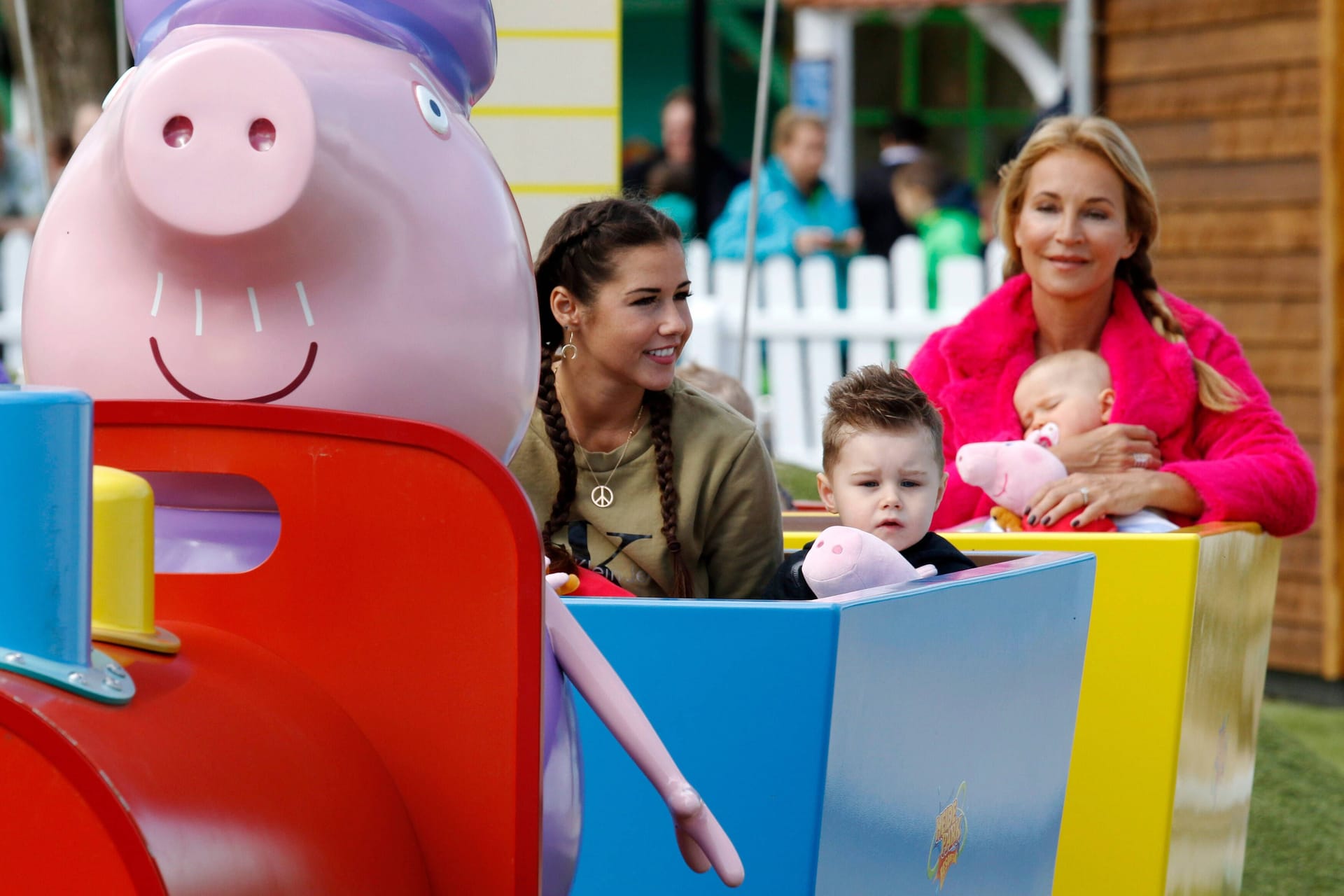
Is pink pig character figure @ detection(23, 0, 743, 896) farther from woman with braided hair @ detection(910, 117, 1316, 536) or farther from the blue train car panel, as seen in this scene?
woman with braided hair @ detection(910, 117, 1316, 536)

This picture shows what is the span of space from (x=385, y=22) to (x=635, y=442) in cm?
67

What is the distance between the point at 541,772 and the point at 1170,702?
47.5 inches

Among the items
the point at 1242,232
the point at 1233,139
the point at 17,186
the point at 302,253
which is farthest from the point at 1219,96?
the point at 17,186

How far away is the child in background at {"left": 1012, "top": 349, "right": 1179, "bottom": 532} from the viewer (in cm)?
265

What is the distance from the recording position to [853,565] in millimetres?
1676

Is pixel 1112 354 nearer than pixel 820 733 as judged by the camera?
No

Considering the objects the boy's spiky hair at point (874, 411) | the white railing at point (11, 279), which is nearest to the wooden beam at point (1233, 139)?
the boy's spiky hair at point (874, 411)

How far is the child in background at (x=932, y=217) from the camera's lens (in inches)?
248

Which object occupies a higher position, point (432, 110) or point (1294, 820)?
point (432, 110)

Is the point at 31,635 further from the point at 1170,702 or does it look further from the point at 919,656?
the point at 1170,702

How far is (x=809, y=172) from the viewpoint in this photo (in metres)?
6.57

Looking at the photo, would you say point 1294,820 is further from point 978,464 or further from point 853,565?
point 853,565

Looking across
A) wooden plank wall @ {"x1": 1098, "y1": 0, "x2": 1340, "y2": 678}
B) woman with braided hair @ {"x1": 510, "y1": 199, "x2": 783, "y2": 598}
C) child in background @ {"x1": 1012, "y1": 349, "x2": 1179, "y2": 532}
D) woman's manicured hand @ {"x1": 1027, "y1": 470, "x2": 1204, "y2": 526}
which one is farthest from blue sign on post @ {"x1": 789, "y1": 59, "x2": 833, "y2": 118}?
woman with braided hair @ {"x1": 510, "y1": 199, "x2": 783, "y2": 598}

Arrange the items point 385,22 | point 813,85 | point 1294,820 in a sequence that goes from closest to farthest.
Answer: point 385,22, point 1294,820, point 813,85
